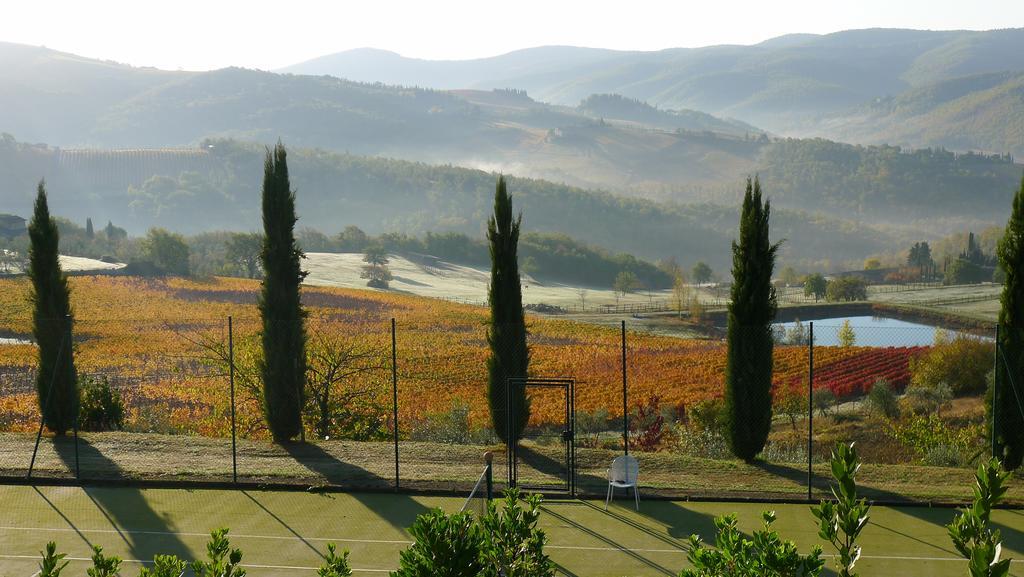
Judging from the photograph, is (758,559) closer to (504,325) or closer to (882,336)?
(504,325)

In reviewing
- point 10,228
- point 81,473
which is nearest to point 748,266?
point 81,473

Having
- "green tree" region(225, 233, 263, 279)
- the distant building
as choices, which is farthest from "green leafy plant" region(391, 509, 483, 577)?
the distant building

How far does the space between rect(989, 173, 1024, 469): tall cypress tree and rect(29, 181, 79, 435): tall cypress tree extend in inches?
607

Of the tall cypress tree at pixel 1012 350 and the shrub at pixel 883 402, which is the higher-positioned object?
the tall cypress tree at pixel 1012 350

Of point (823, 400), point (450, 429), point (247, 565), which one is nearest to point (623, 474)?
point (247, 565)

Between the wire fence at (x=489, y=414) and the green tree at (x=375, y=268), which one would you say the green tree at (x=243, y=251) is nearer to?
the green tree at (x=375, y=268)

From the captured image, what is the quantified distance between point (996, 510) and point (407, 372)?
58.1ft

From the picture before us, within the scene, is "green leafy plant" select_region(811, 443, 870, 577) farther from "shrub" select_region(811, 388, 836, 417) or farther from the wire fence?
"shrub" select_region(811, 388, 836, 417)

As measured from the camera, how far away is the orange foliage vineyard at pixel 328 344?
2233 centimetres

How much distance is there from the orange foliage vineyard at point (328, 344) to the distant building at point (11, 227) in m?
39.9

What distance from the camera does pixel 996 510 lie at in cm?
1273

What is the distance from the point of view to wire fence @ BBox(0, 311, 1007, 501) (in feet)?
47.2

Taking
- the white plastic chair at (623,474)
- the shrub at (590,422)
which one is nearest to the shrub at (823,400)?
the shrub at (590,422)

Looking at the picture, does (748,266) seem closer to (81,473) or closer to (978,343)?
(81,473)
